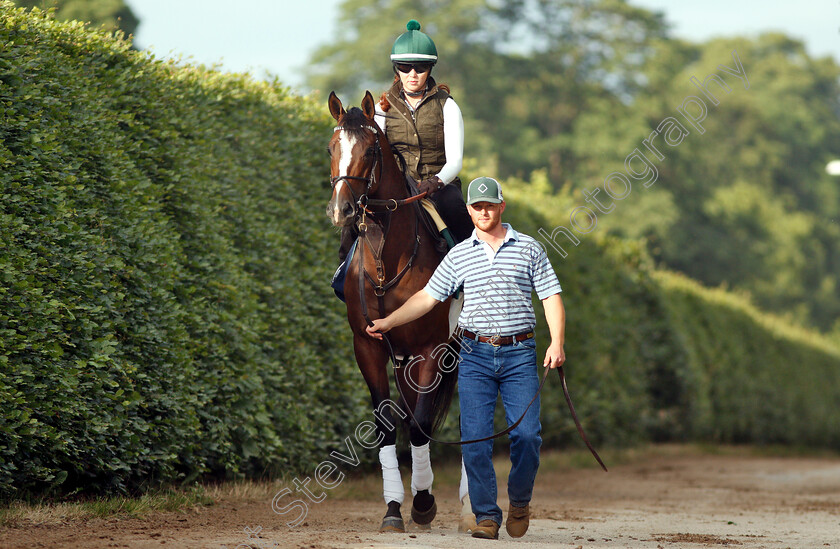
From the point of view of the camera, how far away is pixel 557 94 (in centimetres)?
4344

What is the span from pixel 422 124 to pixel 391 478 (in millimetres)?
2675

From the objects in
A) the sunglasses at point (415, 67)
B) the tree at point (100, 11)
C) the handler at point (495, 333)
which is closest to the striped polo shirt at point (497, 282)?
the handler at point (495, 333)

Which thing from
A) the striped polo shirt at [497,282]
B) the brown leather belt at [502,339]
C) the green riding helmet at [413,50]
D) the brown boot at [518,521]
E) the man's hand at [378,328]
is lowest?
the brown boot at [518,521]

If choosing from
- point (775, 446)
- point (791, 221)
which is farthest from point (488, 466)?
point (791, 221)

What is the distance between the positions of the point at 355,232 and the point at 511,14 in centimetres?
3815

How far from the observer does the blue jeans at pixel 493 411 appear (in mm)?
6078

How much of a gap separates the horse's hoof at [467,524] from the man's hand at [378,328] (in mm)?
1472

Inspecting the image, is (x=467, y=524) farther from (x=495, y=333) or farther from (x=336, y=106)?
(x=336, y=106)

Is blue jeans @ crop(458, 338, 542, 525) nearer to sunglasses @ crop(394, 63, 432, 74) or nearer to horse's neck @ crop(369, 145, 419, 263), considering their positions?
horse's neck @ crop(369, 145, 419, 263)

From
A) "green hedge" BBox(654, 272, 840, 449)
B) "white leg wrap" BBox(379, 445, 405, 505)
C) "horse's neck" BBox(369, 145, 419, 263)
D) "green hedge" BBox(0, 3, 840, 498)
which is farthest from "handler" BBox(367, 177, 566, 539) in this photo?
"green hedge" BBox(654, 272, 840, 449)

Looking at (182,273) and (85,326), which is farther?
(182,273)

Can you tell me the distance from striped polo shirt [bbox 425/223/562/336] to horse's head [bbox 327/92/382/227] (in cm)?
80

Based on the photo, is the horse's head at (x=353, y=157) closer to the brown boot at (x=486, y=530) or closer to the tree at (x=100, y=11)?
the brown boot at (x=486, y=530)

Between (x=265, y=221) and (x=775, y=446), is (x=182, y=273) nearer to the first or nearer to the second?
(x=265, y=221)
